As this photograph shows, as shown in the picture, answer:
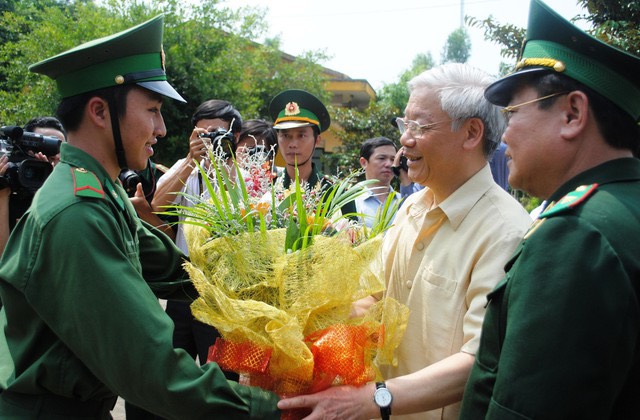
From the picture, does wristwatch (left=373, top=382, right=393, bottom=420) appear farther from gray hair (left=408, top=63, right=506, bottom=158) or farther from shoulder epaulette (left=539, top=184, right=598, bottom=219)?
gray hair (left=408, top=63, right=506, bottom=158)

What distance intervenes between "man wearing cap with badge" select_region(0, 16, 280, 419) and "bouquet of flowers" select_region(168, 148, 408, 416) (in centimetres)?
14

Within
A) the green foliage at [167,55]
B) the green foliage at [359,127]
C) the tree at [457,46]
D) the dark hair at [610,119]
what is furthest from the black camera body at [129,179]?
the tree at [457,46]

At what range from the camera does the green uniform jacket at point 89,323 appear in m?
1.63

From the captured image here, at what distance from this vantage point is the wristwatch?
5.79 feet

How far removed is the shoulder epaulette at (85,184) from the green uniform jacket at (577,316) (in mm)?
1304

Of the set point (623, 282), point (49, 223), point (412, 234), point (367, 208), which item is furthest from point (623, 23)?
point (49, 223)

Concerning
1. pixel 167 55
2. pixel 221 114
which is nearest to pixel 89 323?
pixel 221 114

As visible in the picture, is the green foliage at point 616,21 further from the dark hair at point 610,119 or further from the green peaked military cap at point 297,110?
the dark hair at point 610,119

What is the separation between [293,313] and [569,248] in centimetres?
86

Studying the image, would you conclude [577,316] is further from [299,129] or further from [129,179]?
[299,129]

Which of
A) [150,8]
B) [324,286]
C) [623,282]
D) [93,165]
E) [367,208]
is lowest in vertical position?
[367,208]

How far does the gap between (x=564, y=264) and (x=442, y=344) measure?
0.81 m

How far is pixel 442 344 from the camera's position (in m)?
1.93

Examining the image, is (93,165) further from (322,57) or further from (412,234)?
(322,57)
